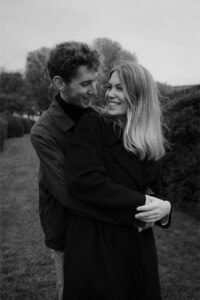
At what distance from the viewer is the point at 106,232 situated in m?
1.77

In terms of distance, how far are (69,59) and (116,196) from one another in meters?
0.93

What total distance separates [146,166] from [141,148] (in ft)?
0.53


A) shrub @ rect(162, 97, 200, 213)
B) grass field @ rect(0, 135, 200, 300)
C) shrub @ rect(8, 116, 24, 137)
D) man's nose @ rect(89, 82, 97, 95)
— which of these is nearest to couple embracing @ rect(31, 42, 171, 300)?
man's nose @ rect(89, 82, 97, 95)

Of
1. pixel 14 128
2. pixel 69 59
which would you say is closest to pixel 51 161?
pixel 69 59

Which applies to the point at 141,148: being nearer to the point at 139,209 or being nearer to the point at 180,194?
the point at 139,209

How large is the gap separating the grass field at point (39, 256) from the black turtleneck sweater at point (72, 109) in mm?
2473

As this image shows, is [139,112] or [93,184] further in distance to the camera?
[139,112]

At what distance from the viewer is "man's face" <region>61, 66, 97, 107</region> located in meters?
2.02

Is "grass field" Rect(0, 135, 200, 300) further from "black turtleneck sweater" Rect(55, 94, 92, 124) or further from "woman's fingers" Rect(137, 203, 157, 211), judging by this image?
"black turtleneck sweater" Rect(55, 94, 92, 124)

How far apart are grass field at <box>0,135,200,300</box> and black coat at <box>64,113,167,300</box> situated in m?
2.04

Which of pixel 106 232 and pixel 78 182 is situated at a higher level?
pixel 78 182

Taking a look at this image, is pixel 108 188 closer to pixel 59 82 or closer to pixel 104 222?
pixel 104 222

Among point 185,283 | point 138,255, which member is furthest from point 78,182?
point 185,283

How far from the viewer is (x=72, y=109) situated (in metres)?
2.05
